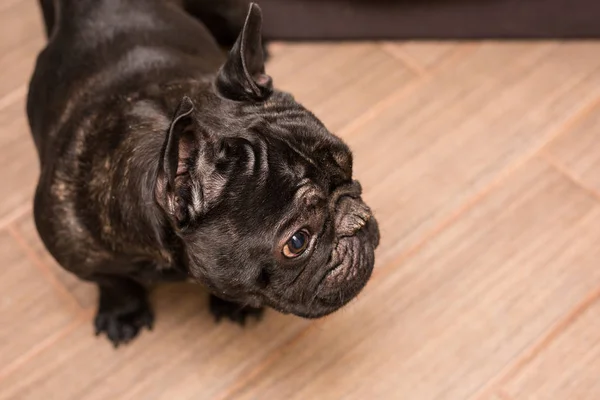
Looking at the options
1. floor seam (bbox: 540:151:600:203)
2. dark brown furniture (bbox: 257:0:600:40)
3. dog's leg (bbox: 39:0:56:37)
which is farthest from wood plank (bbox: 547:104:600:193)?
dog's leg (bbox: 39:0:56:37)

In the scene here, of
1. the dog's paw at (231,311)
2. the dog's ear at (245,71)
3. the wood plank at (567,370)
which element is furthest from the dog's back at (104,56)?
the wood plank at (567,370)

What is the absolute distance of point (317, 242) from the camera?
173 centimetres

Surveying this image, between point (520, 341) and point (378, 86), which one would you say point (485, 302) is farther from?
point (378, 86)

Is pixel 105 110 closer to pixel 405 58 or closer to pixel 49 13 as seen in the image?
pixel 49 13

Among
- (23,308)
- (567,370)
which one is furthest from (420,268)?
(23,308)

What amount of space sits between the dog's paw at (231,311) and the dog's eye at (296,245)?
2.28ft

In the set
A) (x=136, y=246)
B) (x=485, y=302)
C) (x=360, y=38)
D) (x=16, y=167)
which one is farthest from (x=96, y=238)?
(x=360, y=38)

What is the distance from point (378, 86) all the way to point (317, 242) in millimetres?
1182

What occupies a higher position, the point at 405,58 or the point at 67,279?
the point at 405,58

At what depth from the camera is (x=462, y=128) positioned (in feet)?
8.75

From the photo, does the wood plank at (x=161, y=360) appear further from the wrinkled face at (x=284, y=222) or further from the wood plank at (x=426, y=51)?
the wood plank at (x=426, y=51)

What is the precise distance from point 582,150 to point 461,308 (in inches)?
28.8

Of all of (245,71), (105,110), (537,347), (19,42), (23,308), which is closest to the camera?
(245,71)

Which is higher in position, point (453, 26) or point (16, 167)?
point (453, 26)
